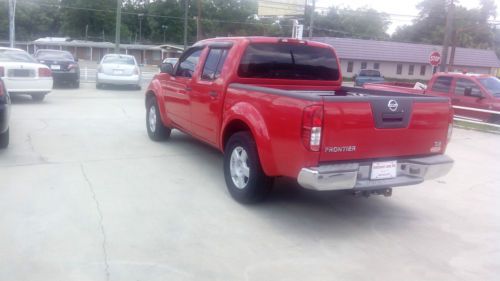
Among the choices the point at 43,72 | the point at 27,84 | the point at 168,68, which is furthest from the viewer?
the point at 43,72

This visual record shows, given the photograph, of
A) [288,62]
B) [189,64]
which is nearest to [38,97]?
[189,64]

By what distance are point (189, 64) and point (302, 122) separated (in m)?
3.31

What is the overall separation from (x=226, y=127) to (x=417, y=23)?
8175cm

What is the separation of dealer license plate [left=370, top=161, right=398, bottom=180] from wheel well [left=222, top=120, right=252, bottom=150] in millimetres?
1446

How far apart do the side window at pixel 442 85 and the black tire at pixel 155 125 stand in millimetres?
8453

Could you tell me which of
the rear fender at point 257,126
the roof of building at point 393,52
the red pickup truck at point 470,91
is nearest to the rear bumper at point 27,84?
the red pickup truck at point 470,91

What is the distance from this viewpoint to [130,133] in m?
9.66

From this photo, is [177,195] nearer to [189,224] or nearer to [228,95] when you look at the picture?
[189,224]

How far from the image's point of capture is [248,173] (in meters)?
5.49

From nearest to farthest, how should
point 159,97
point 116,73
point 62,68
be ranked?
point 159,97 < point 62,68 < point 116,73

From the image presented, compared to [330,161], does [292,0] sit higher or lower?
higher

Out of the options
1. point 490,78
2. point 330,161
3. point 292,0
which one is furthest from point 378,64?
point 330,161

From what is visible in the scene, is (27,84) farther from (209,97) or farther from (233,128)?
(233,128)

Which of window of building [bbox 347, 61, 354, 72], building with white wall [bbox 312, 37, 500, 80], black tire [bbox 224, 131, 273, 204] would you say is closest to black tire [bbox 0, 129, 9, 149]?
black tire [bbox 224, 131, 273, 204]
